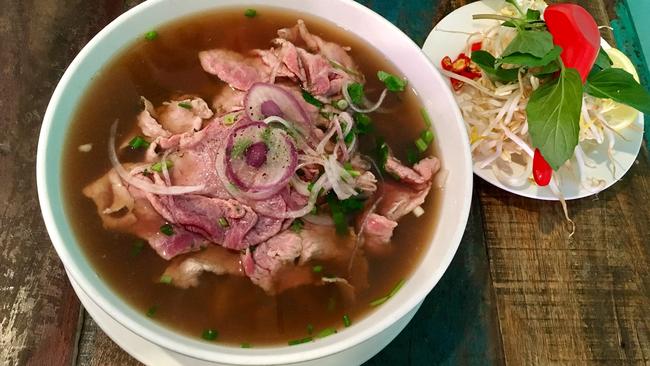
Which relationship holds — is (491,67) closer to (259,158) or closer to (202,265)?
(259,158)

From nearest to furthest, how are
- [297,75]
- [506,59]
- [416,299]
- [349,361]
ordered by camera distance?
[416,299] < [349,361] < [297,75] < [506,59]

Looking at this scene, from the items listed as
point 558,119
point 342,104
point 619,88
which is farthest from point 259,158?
point 619,88

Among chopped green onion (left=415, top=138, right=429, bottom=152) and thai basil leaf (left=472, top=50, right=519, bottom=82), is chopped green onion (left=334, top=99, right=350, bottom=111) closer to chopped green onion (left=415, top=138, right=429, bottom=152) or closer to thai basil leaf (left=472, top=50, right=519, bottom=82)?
chopped green onion (left=415, top=138, right=429, bottom=152)

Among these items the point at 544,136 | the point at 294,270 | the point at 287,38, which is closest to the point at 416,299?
the point at 294,270

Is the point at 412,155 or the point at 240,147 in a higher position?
the point at 240,147

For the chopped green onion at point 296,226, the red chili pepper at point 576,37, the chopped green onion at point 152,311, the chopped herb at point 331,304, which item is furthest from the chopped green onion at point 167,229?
the red chili pepper at point 576,37

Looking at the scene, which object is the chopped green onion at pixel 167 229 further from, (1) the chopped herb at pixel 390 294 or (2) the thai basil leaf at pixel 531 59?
(2) the thai basil leaf at pixel 531 59

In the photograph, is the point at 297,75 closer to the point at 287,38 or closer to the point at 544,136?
the point at 287,38
